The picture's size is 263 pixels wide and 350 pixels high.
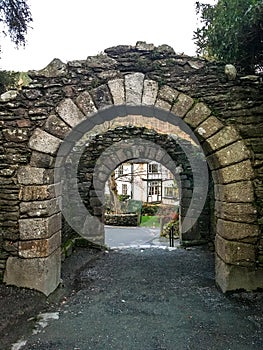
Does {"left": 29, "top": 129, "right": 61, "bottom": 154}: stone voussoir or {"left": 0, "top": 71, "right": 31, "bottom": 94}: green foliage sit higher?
{"left": 0, "top": 71, "right": 31, "bottom": 94}: green foliage

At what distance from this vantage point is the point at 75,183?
6980mm

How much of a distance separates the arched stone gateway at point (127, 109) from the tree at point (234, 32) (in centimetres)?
50

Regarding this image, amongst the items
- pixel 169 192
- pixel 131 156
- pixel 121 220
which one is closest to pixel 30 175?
pixel 131 156

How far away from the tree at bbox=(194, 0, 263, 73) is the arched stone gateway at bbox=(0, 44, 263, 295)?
1.64 ft

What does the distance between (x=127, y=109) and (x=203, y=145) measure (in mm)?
1089

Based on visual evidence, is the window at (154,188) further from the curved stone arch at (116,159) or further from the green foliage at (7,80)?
the green foliage at (7,80)

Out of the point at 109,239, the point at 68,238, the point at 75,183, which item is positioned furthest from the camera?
the point at 109,239

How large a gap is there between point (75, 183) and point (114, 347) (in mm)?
4680

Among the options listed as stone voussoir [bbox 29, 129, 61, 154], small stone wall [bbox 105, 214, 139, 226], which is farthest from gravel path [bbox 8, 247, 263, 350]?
small stone wall [bbox 105, 214, 139, 226]

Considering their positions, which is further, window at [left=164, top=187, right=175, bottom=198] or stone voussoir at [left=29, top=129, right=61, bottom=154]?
window at [left=164, top=187, right=175, bottom=198]

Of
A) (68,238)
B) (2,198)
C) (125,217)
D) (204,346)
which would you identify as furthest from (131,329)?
(125,217)

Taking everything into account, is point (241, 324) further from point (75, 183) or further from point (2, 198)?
point (75, 183)

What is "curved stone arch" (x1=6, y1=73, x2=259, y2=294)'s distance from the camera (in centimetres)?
358

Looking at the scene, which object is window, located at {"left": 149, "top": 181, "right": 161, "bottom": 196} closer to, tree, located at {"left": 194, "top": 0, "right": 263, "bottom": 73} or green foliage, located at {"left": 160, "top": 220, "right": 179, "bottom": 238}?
green foliage, located at {"left": 160, "top": 220, "right": 179, "bottom": 238}
